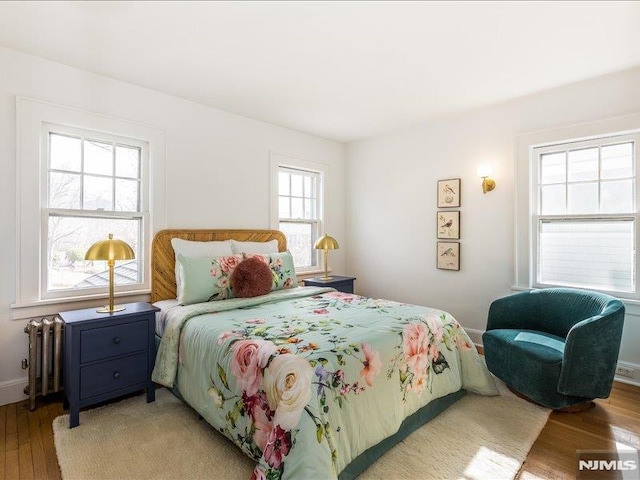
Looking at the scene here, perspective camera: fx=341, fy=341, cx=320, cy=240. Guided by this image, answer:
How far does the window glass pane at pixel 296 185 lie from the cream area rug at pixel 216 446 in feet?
9.29

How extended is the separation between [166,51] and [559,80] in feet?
10.8

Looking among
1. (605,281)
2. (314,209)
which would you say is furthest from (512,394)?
(314,209)

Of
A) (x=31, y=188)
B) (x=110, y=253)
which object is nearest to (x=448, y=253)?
(x=110, y=253)

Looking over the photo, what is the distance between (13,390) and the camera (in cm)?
251

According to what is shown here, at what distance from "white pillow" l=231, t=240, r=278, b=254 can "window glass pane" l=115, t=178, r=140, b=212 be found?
37.7 inches

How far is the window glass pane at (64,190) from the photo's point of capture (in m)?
2.74

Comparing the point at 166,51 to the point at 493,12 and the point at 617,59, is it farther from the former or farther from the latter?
the point at 617,59

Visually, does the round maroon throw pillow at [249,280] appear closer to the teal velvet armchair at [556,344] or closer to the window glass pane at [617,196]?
the teal velvet armchair at [556,344]

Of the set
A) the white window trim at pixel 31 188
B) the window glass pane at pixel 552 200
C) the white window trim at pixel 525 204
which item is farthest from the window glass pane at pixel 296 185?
the window glass pane at pixel 552 200

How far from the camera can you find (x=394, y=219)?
4.51 meters

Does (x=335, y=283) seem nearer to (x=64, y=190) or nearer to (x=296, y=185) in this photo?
(x=296, y=185)

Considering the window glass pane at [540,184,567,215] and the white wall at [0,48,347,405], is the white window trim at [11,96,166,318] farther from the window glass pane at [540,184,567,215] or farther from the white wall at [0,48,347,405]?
the window glass pane at [540,184,567,215]

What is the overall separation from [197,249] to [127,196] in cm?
78

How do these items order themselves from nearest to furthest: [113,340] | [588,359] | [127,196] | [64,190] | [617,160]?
[588,359], [113,340], [64,190], [617,160], [127,196]
